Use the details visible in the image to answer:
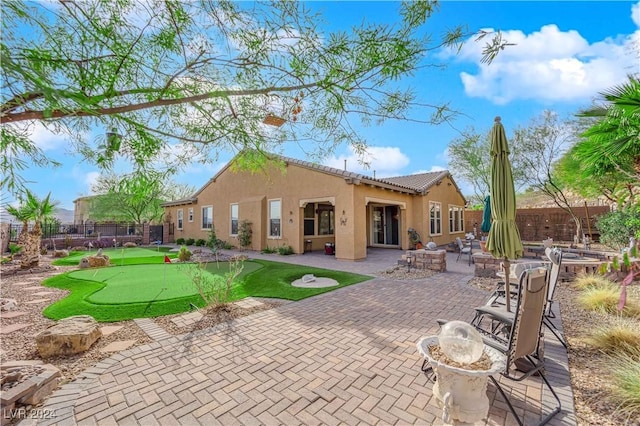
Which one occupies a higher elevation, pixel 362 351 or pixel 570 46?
pixel 570 46

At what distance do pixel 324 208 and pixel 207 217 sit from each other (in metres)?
9.29

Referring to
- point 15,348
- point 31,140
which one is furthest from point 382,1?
point 15,348

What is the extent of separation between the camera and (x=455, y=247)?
14945 millimetres

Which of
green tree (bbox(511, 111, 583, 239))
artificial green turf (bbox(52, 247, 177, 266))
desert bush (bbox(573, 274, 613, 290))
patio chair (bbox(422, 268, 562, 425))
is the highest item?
green tree (bbox(511, 111, 583, 239))

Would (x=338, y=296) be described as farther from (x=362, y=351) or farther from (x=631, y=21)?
(x=631, y=21)

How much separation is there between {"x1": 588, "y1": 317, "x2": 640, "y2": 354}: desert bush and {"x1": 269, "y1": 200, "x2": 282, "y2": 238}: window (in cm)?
1273

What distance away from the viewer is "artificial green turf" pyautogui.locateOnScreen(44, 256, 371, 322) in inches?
213

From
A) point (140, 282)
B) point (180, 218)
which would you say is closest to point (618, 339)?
point (140, 282)

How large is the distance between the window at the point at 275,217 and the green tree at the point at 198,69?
9.98 m

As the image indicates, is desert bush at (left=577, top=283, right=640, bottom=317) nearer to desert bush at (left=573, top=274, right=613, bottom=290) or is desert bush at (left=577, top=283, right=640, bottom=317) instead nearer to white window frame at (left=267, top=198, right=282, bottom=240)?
desert bush at (left=573, top=274, right=613, bottom=290)

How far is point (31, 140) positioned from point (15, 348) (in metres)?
3.07

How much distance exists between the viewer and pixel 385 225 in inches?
674

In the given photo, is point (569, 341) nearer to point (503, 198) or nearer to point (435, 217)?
point (503, 198)

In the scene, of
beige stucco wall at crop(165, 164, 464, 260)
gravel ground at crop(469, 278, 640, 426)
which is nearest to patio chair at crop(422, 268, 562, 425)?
gravel ground at crop(469, 278, 640, 426)
